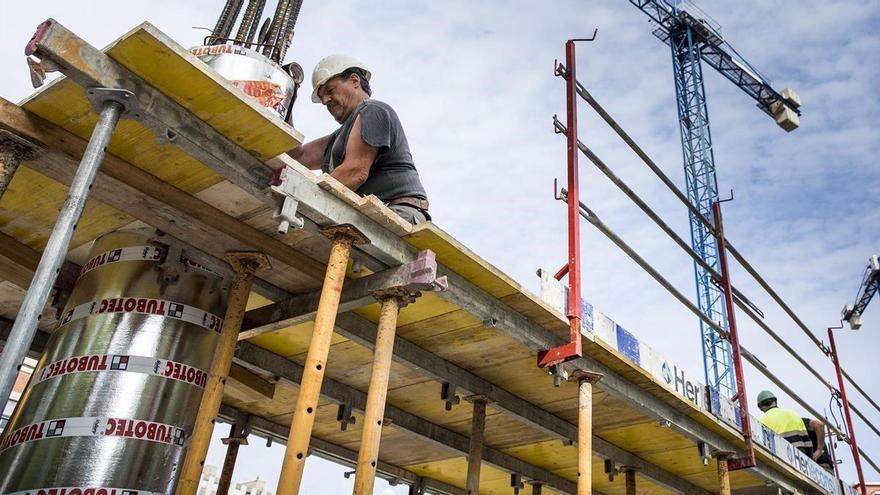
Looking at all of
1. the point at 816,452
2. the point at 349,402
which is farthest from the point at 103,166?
the point at 816,452

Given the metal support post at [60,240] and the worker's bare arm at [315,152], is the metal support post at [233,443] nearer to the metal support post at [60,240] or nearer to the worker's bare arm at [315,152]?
the worker's bare arm at [315,152]

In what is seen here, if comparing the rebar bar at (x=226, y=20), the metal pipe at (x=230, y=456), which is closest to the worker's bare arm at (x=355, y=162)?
the rebar bar at (x=226, y=20)

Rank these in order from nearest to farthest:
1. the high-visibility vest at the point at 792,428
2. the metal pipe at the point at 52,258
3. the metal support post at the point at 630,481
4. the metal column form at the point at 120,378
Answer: the metal pipe at the point at 52,258 → the metal column form at the point at 120,378 → the metal support post at the point at 630,481 → the high-visibility vest at the point at 792,428

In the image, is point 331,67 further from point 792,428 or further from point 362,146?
point 792,428

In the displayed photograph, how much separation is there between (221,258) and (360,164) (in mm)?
1793

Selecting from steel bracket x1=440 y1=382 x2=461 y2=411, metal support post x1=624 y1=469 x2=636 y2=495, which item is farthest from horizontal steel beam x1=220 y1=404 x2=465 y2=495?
steel bracket x1=440 y1=382 x2=461 y2=411

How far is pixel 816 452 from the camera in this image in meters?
16.6

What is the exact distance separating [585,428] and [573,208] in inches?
119

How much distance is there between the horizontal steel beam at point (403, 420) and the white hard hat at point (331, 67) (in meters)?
3.54

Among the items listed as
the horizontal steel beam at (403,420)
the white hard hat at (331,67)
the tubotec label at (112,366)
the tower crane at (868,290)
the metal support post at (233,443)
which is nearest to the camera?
the tubotec label at (112,366)

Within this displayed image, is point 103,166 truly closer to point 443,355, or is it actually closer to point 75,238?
point 75,238

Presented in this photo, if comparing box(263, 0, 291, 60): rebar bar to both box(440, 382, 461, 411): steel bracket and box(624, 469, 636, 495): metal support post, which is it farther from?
box(624, 469, 636, 495): metal support post

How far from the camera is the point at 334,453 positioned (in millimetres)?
13508

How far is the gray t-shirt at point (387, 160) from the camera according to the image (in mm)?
7719
